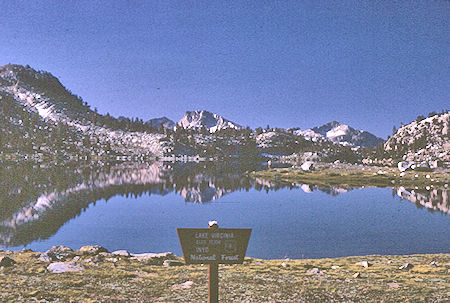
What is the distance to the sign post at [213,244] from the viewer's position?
13.7m

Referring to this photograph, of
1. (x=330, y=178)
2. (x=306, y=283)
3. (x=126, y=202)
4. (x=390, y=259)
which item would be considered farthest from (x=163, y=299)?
(x=330, y=178)

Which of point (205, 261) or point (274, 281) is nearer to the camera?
point (205, 261)

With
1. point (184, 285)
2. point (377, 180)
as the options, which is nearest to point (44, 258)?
point (184, 285)

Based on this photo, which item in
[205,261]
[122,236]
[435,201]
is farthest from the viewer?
[435,201]

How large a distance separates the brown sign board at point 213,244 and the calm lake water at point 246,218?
29.7 m

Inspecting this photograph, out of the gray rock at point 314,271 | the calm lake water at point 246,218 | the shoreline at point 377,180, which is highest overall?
the shoreline at point 377,180

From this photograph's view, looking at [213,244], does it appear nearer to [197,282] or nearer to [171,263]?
[197,282]

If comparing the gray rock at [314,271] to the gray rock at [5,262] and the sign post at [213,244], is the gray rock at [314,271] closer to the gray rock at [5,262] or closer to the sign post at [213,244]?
the sign post at [213,244]

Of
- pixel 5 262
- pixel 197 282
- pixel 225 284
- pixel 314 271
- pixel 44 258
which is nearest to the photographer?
pixel 225 284

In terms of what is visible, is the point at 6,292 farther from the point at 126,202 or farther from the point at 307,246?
the point at 126,202

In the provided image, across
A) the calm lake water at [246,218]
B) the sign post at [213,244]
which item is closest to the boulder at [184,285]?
the sign post at [213,244]

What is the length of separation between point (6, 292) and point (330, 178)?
491 ft

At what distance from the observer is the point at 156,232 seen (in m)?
56.9

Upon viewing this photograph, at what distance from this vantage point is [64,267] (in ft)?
80.2
